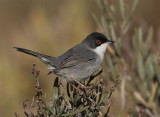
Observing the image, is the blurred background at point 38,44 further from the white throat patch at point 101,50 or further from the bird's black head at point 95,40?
the white throat patch at point 101,50

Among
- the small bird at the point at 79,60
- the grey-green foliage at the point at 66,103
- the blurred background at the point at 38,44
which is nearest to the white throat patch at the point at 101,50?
the small bird at the point at 79,60

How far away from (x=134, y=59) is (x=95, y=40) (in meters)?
0.56

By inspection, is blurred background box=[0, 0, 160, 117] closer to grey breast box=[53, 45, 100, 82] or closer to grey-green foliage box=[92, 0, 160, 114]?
grey-green foliage box=[92, 0, 160, 114]

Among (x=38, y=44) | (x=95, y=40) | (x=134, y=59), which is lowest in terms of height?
(x=134, y=59)

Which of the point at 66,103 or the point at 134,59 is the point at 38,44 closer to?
the point at 134,59

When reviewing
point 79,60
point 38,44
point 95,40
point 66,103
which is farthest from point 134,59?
point 66,103

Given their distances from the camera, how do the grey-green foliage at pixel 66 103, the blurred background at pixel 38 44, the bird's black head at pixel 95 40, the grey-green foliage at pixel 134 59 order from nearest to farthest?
the grey-green foliage at pixel 66 103 → the grey-green foliage at pixel 134 59 → the bird's black head at pixel 95 40 → the blurred background at pixel 38 44

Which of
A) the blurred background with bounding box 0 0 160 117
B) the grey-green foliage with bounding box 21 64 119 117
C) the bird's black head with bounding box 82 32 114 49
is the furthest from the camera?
the blurred background with bounding box 0 0 160 117

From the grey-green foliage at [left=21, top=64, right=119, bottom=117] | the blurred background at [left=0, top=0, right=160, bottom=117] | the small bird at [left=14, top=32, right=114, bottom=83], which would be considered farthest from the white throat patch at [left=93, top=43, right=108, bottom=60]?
the grey-green foliage at [left=21, top=64, right=119, bottom=117]

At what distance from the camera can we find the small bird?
3842mm

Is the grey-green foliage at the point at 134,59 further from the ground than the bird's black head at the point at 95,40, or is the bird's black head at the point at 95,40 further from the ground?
the bird's black head at the point at 95,40

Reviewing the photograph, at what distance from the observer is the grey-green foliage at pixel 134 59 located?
3.82 m

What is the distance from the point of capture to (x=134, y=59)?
4176mm

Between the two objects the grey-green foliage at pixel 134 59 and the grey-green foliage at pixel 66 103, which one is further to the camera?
the grey-green foliage at pixel 134 59
